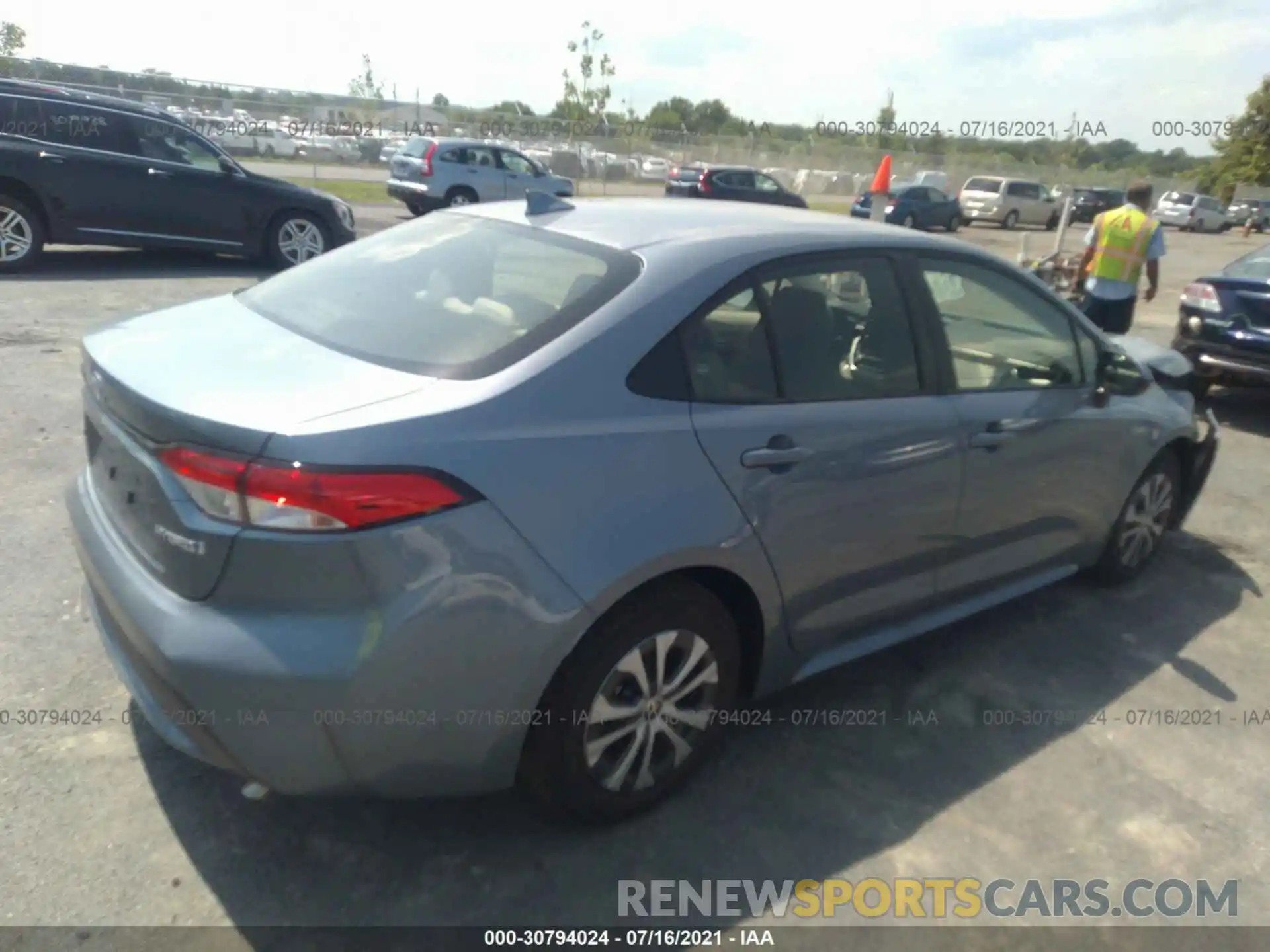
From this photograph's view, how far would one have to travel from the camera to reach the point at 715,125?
79.2 metres

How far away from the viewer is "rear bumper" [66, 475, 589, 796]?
222cm

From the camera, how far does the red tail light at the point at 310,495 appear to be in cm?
218

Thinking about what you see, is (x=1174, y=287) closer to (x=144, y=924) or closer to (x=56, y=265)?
(x=56, y=265)

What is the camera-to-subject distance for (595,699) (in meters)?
2.62

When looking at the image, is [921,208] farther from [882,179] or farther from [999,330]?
[999,330]

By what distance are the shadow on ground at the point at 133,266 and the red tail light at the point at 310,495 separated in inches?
357

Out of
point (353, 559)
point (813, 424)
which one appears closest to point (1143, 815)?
point (813, 424)

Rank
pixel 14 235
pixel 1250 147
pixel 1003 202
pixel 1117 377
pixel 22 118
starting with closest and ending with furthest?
pixel 1117 377 → pixel 14 235 → pixel 22 118 → pixel 1003 202 → pixel 1250 147

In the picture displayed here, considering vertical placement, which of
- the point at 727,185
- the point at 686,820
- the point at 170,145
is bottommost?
the point at 727,185

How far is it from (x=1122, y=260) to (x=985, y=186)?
98.0 ft

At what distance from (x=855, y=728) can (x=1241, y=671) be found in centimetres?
183

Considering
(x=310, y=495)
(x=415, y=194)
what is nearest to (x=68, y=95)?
(x=310, y=495)

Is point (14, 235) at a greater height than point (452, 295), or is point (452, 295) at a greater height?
point (452, 295)

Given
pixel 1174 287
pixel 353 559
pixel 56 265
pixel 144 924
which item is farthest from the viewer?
pixel 1174 287
